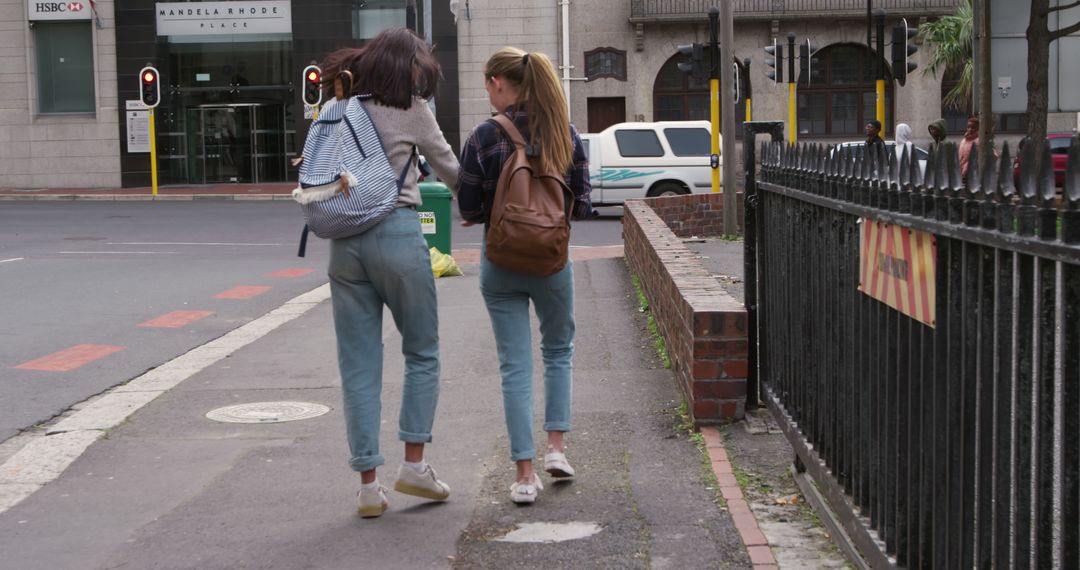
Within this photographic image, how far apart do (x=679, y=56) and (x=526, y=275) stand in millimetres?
34947

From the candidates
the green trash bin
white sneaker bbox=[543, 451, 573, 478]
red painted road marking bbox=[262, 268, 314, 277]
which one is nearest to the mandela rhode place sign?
red painted road marking bbox=[262, 268, 314, 277]

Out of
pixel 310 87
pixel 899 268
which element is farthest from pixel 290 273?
pixel 310 87

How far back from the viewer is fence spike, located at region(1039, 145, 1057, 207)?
2566mm

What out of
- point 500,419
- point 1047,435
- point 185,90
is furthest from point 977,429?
point 185,90

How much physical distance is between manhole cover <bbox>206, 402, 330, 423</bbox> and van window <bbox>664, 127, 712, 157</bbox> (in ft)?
59.2

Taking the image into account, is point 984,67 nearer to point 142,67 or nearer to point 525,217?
point 525,217

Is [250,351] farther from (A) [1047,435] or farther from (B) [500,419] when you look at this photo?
(A) [1047,435]

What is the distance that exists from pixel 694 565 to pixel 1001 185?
177 centimetres

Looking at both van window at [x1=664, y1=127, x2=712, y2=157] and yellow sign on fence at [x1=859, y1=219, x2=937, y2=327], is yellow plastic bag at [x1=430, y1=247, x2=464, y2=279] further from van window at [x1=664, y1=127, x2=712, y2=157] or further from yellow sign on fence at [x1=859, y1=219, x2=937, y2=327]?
van window at [x1=664, y1=127, x2=712, y2=157]

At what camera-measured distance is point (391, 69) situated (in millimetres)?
4723

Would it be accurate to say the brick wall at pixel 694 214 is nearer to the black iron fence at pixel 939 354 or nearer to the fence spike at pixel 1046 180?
the black iron fence at pixel 939 354

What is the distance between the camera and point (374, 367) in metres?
4.89

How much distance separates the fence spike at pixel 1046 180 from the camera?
8.42 ft

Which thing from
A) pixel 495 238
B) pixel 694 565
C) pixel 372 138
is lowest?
pixel 694 565
